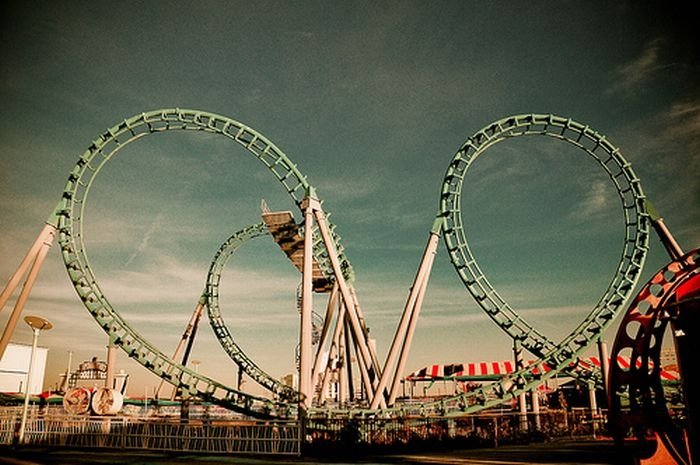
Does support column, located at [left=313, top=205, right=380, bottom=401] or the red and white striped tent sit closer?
support column, located at [left=313, top=205, right=380, bottom=401]

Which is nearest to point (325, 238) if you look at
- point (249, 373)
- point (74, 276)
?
point (74, 276)

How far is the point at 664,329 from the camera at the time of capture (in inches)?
312

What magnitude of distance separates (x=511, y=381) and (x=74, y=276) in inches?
625

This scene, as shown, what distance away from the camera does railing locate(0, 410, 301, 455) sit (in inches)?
474

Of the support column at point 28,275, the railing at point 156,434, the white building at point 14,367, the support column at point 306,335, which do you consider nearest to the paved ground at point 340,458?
the railing at point 156,434

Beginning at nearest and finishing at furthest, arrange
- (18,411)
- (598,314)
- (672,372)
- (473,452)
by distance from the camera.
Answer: (473,452) → (18,411) → (598,314) → (672,372)

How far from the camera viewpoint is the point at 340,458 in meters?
11.0

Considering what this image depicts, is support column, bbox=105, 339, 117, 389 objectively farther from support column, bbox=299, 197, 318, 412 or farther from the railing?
support column, bbox=299, 197, 318, 412

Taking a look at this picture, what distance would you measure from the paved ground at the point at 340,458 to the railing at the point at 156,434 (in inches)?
23.7

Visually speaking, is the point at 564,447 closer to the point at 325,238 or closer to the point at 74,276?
the point at 325,238

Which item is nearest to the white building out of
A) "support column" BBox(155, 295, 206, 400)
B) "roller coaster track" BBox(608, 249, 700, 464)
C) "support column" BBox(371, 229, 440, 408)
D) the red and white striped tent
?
"support column" BBox(155, 295, 206, 400)

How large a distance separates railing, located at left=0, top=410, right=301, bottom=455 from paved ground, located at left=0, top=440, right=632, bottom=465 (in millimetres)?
602

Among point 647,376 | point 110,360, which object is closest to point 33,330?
point 110,360

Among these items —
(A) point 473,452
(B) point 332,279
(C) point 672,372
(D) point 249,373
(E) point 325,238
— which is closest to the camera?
(A) point 473,452
